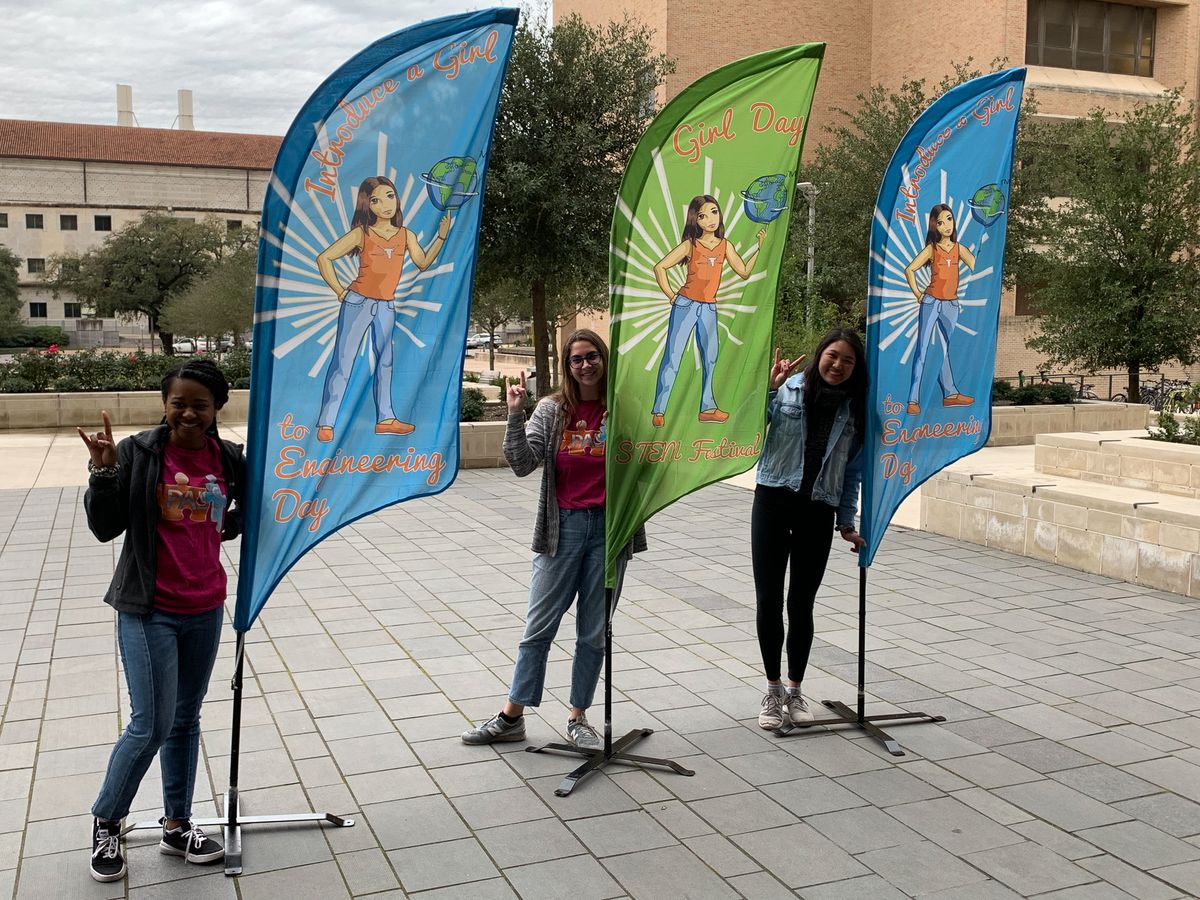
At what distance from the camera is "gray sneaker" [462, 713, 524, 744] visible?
5.21 m

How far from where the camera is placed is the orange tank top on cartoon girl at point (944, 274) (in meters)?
5.35

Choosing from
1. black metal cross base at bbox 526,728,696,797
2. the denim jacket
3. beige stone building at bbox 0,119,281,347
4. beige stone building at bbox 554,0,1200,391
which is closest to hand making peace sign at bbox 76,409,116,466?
black metal cross base at bbox 526,728,696,797

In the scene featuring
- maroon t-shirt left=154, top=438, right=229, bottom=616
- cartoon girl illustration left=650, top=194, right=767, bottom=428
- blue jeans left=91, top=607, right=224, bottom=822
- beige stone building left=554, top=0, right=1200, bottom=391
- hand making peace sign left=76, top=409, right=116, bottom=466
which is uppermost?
beige stone building left=554, top=0, right=1200, bottom=391

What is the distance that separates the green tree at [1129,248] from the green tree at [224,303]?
2565cm

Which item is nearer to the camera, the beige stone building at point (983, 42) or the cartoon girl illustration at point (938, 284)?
the cartoon girl illustration at point (938, 284)

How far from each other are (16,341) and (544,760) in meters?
68.4

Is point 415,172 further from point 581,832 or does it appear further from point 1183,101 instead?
point 1183,101

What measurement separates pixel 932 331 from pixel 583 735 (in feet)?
8.13

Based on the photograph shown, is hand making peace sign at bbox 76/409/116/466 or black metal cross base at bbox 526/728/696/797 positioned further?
black metal cross base at bbox 526/728/696/797

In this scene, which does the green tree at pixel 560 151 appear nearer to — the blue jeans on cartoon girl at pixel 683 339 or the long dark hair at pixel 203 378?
the blue jeans on cartoon girl at pixel 683 339

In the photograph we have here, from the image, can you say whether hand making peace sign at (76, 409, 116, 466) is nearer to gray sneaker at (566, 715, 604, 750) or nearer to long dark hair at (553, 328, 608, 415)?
long dark hair at (553, 328, 608, 415)

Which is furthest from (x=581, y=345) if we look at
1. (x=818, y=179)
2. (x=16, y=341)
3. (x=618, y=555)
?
(x=16, y=341)

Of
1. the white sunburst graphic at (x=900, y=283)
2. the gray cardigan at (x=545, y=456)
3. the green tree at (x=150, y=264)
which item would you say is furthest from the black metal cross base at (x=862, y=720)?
the green tree at (x=150, y=264)

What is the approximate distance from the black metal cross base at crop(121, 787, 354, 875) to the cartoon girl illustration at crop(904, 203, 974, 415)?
311 cm
